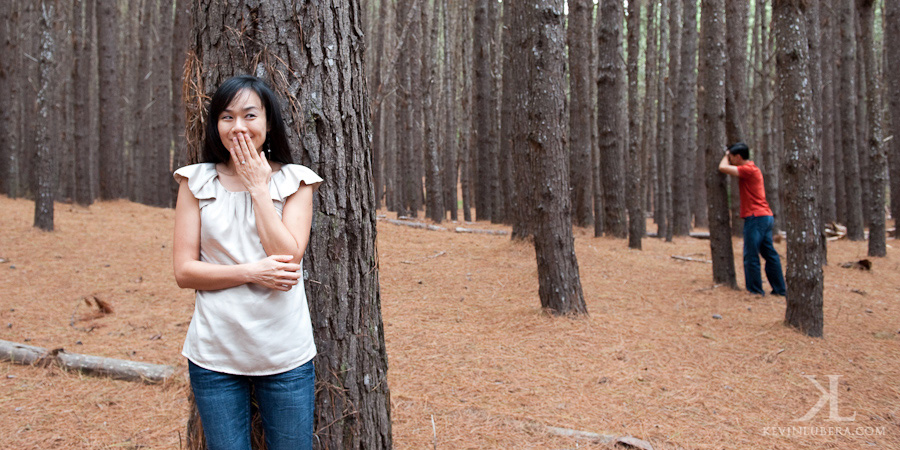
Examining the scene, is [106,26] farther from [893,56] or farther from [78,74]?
[893,56]

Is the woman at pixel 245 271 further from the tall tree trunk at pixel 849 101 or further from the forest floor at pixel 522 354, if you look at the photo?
the tall tree trunk at pixel 849 101

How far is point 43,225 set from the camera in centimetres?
953

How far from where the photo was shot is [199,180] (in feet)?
6.73

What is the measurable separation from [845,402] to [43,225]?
11.3m

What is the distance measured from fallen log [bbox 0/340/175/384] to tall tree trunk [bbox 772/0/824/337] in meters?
5.91

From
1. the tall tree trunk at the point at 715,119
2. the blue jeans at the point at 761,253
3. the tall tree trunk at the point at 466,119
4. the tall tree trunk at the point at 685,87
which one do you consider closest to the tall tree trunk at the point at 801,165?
the blue jeans at the point at 761,253

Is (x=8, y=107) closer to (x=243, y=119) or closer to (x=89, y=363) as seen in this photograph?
(x=89, y=363)

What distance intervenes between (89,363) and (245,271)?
3.49m

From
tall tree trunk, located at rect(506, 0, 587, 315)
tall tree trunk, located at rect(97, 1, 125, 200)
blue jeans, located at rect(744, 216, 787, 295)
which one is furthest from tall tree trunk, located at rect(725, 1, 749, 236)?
tall tree trunk, located at rect(97, 1, 125, 200)

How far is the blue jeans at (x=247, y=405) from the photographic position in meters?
2.03

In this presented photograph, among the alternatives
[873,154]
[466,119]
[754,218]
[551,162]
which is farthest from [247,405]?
[466,119]

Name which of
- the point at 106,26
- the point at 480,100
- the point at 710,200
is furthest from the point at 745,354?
the point at 106,26

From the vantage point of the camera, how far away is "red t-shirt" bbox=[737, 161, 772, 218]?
290 inches

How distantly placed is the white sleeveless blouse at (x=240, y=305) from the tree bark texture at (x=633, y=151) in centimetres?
974
